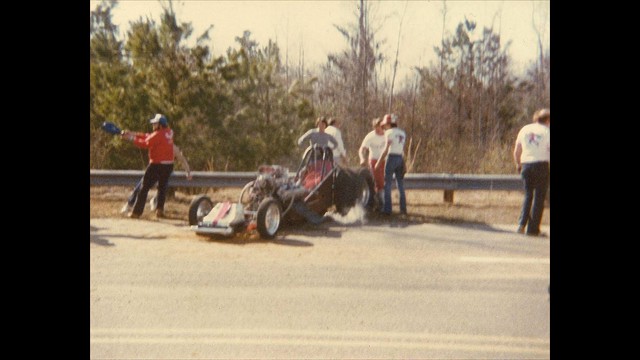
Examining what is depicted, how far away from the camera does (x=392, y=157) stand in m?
3.65

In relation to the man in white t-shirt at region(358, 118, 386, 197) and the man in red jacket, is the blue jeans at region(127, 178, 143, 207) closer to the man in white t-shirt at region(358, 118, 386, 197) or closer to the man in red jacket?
the man in red jacket

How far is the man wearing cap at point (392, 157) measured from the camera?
11.9 feet

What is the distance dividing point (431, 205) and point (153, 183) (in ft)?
5.20

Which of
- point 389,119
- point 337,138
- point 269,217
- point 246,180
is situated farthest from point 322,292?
point 389,119

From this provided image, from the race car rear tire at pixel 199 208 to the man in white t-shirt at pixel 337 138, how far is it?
0.76 m

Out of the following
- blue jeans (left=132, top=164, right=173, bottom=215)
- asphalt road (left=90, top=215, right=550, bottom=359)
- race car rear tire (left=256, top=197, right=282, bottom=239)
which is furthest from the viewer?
blue jeans (left=132, top=164, right=173, bottom=215)

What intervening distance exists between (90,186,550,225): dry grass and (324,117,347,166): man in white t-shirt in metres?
0.35

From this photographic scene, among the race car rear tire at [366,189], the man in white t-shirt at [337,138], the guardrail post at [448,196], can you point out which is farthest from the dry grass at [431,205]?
the man in white t-shirt at [337,138]

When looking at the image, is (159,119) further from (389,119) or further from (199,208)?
(389,119)

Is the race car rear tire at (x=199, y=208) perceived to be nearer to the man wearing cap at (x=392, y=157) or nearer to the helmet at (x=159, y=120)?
the helmet at (x=159, y=120)

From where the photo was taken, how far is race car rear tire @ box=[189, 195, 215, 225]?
3.67 meters

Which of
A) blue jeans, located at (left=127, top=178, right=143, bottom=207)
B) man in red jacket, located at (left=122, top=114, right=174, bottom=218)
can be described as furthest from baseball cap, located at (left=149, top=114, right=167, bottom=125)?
blue jeans, located at (left=127, top=178, right=143, bottom=207)
